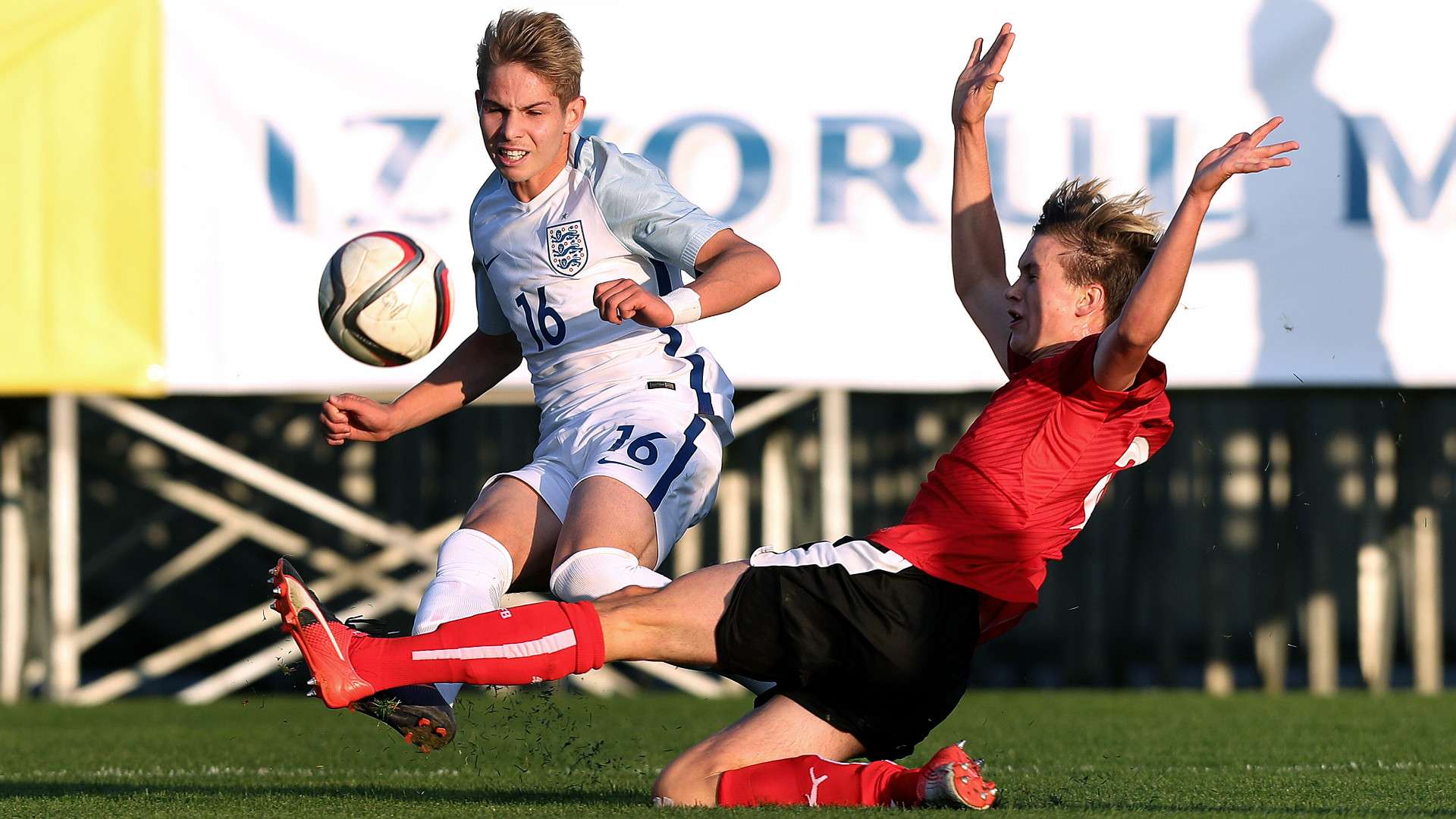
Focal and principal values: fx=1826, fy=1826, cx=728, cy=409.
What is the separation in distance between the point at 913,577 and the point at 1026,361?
0.57m

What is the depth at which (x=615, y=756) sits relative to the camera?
569cm

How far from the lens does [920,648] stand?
3605 millimetres

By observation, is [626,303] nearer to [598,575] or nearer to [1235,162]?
[598,575]

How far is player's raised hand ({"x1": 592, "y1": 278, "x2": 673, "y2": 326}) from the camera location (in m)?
3.49

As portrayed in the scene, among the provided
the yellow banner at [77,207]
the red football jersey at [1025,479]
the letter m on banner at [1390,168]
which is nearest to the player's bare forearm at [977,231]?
the red football jersey at [1025,479]

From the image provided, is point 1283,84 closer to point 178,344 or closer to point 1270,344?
point 1270,344

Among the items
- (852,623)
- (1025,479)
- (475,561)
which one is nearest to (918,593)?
(852,623)

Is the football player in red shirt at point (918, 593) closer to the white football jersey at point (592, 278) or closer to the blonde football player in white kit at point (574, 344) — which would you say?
the blonde football player in white kit at point (574, 344)

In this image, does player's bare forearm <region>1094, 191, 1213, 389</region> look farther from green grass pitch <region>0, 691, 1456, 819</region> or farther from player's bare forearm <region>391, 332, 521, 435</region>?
player's bare forearm <region>391, 332, 521, 435</region>

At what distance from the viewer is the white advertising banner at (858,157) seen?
714 centimetres

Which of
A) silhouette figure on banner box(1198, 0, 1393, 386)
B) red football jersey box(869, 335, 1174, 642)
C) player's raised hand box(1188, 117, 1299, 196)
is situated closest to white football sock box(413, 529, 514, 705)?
red football jersey box(869, 335, 1174, 642)

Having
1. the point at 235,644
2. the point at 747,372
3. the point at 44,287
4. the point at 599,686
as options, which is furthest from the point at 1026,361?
the point at 235,644

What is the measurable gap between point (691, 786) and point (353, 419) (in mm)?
1167

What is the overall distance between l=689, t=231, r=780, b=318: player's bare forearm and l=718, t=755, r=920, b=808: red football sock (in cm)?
97
